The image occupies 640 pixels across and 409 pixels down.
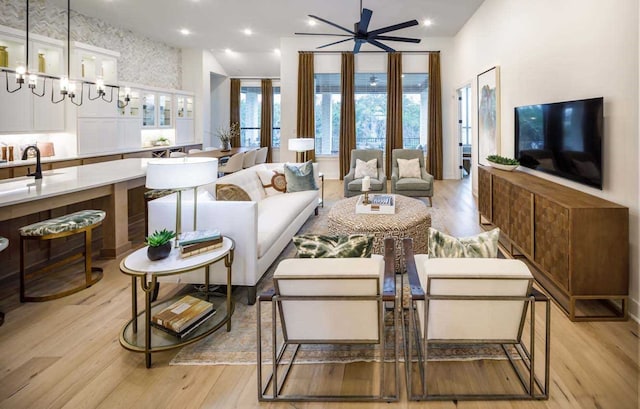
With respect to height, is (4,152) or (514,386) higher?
(4,152)

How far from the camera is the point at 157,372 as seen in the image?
2047 mm

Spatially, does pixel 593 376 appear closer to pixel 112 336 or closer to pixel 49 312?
pixel 112 336

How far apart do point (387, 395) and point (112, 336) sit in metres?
1.69

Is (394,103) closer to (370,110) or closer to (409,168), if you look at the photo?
(370,110)

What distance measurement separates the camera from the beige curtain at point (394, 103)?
8.98 m

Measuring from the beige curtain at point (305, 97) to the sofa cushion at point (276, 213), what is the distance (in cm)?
407

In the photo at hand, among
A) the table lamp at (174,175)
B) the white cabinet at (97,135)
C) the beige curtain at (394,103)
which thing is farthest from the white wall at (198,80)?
the table lamp at (174,175)

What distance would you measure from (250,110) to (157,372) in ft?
34.8

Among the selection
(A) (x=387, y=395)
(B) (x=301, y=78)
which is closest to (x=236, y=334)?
(A) (x=387, y=395)

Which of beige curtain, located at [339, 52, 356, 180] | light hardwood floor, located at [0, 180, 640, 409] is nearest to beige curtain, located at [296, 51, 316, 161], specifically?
beige curtain, located at [339, 52, 356, 180]

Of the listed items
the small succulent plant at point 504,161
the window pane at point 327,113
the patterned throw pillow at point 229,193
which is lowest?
the patterned throw pillow at point 229,193

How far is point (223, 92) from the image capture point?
11.6 m

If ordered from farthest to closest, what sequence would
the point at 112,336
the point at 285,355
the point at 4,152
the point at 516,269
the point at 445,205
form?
the point at 445,205
the point at 4,152
the point at 112,336
the point at 285,355
the point at 516,269

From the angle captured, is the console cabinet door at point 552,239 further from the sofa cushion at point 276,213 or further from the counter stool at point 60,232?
the counter stool at point 60,232
